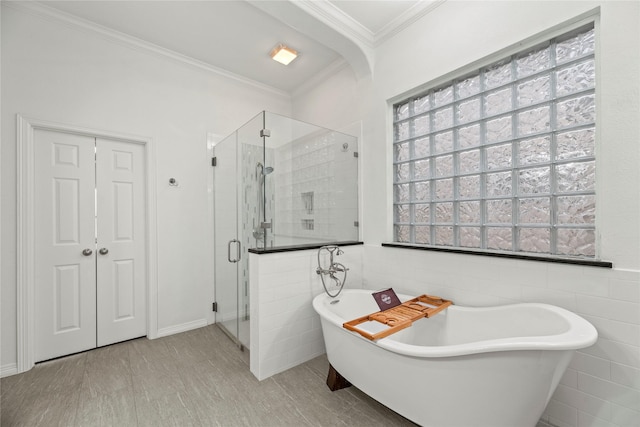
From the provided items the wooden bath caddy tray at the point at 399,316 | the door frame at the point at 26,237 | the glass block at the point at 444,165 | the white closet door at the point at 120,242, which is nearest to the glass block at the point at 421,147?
the glass block at the point at 444,165

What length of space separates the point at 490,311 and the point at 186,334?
8.90ft

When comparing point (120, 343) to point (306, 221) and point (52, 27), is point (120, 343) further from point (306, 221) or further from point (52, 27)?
point (52, 27)

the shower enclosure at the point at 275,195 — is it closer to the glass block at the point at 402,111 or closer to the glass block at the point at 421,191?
the glass block at the point at 402,111

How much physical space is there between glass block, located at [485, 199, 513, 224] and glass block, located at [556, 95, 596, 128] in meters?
0.53

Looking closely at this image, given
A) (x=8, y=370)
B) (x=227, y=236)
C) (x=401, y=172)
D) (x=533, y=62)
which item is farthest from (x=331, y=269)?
(x=8, y=370)

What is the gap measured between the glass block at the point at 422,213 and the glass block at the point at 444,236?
12 cm

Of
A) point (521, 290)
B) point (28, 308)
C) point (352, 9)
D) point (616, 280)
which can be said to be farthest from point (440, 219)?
point (28, 308)

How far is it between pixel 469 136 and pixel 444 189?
0.41 metres

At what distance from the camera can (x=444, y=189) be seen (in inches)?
83.0

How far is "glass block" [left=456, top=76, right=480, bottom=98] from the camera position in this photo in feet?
6.31

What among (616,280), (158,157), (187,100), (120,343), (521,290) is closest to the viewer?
(616,280)

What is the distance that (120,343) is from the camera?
2.54 m

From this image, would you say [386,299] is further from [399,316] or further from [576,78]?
[576,78]

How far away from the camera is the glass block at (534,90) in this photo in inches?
63.7
